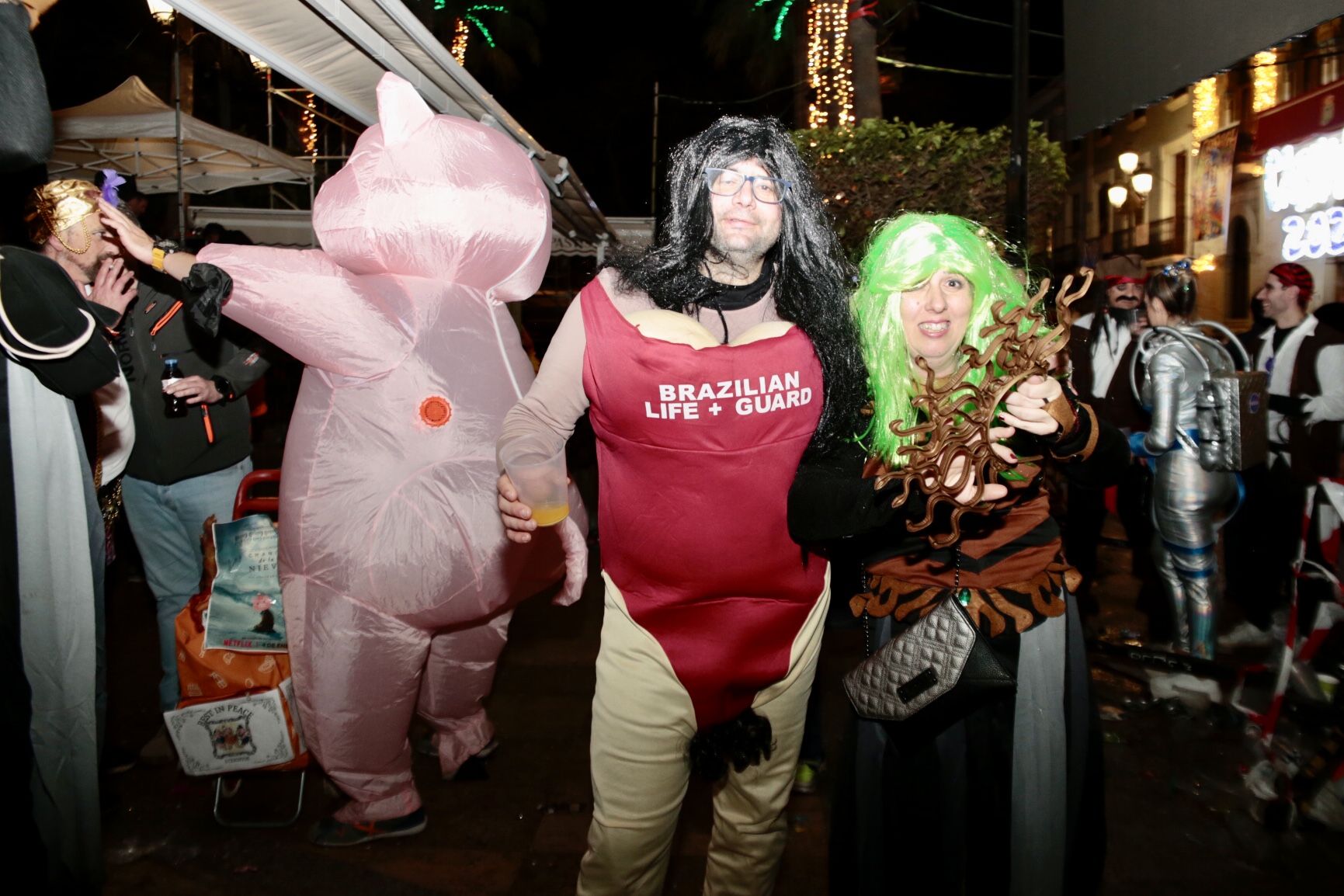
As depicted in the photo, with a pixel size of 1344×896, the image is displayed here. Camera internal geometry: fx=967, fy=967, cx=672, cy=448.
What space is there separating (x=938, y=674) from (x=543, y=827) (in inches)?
68.3

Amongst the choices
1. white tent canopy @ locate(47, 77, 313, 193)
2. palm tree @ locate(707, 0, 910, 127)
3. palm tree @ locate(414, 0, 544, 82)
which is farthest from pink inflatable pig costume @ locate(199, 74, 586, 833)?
palm tree @ locate(414, 0, 544, 82)

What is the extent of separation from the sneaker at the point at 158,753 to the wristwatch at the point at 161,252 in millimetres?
1828

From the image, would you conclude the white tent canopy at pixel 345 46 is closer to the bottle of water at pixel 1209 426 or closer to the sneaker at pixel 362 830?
the sneaker at pixel 362 830

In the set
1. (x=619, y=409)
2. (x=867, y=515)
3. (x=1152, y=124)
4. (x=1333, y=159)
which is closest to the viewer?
(x=867, y=515)

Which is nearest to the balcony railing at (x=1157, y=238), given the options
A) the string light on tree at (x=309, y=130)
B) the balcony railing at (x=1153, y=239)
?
the balcony railing at (x=1153, y=239)

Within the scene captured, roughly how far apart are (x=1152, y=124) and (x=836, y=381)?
24.3 meters

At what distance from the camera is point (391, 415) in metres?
2.69

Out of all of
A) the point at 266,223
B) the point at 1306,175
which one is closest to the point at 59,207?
the point at 266,223

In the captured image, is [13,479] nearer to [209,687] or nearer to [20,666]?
[20,666]

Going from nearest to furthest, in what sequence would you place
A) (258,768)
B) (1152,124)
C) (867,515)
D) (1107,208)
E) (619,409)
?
(867,515) → (619,409) → (258,768) → (1152,124) → (1107,208)

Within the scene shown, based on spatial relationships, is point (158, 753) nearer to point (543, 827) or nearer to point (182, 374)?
point (182, 374)

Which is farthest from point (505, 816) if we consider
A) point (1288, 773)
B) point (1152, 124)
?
point (1152, 124)

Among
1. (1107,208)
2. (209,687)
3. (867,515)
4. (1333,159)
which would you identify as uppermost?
(1107,208)

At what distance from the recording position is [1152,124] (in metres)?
22.5
